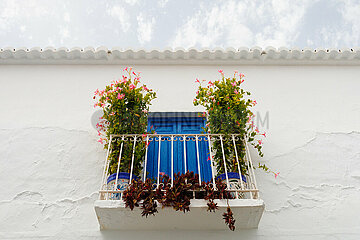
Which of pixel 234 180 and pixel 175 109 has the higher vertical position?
pixel 175 109

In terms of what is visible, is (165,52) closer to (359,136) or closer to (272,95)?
(272,95)

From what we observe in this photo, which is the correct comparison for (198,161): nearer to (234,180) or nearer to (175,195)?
(234,180)

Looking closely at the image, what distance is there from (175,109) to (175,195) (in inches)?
82.0

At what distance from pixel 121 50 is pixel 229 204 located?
137 inches

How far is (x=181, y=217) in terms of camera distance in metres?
3.54

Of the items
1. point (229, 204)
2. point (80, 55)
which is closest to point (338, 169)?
point (229, 204)

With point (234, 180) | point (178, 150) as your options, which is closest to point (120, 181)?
point (178, 150)

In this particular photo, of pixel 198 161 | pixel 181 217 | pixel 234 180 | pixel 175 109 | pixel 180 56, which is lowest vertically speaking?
pixel 181 217

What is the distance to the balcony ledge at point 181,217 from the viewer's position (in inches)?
134

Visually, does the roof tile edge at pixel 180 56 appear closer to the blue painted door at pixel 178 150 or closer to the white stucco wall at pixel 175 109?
the white stucco wall at pixel 175 109

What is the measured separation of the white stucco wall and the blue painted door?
→ 258 millimetres

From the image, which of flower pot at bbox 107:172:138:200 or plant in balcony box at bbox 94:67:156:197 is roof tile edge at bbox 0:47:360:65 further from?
flower pot at bbox 107:172:138:200

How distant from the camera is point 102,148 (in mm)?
4617

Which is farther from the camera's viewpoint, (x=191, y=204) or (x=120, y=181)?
(x=120, y=181)
